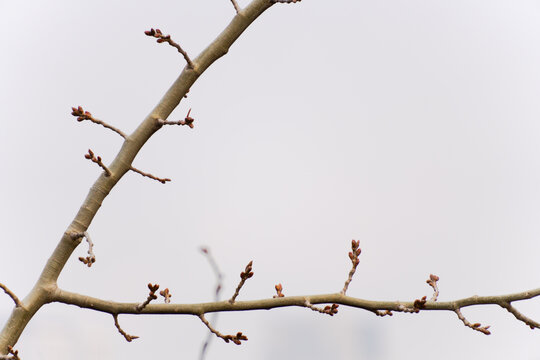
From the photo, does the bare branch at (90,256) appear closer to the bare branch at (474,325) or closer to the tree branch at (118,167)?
the tree branch at (118,167)

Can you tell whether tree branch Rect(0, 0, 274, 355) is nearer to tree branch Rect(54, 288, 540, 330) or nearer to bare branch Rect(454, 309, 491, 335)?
tree branch Rect(54, 288, 540, 330)

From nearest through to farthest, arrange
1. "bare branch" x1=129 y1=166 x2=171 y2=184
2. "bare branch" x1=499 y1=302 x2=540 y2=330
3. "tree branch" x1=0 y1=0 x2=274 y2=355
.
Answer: "bare branch" x1=499 y1=302 x2=540 y2=330 → "tree branch" x1=0 y1=0 x2=274 y2=355 → "bare branch" x1=129 y1=166 x2=171 y2=184

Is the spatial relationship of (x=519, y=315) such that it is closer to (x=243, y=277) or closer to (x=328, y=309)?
(x=328, y=309)

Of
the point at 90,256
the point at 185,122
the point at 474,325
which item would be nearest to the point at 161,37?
the point at 185,122

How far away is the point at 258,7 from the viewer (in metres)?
6.73

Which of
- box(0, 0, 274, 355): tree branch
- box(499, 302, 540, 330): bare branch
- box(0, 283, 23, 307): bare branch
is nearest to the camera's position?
box(499, 302, 540, 330): bare branch

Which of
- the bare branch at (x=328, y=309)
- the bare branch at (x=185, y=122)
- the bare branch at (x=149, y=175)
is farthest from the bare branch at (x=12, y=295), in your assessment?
the bare branch at (x=328, y=309)

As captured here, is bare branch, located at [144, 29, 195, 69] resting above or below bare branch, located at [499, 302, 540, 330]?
above

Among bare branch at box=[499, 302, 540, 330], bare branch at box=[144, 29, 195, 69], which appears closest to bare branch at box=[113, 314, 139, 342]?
bare branch at box=[144, 29, 195, 69]

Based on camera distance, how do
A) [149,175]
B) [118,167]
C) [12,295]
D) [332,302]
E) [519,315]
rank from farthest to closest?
1. [149,175]
2. [118,167]
3. [12,295]
4. [332,302]
5. [519,315]

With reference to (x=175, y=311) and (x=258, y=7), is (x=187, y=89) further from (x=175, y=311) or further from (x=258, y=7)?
(x=175, y=311)

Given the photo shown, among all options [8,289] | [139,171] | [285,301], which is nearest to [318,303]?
[285,301]

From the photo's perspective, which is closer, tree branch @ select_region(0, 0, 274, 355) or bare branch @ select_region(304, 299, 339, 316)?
bare branch @ select_region(304, 299, 339, 316)

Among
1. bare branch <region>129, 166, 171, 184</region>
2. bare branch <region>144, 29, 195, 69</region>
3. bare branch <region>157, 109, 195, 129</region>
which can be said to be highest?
bare branch <region>144, 29, 195, 69</region>
